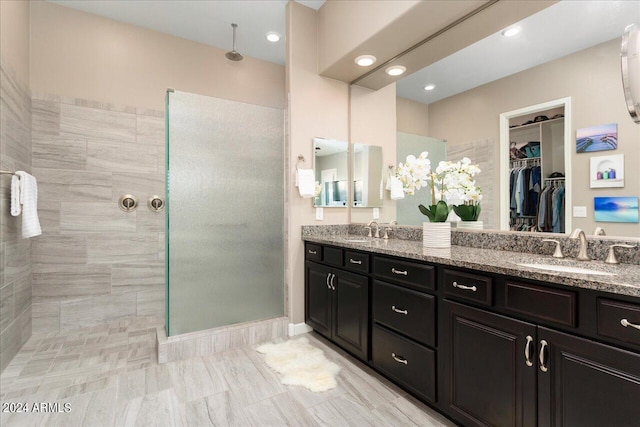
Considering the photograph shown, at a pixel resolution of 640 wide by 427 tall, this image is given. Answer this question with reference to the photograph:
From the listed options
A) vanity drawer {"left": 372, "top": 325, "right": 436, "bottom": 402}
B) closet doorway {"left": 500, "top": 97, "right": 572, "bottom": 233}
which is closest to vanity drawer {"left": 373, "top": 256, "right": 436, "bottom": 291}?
vanity drawer {"left": 372, "top": 325, "right": 436, "bottom": 402}

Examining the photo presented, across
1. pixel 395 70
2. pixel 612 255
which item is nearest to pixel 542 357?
pixel 612 255

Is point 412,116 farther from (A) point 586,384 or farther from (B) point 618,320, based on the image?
(A) point 586,384

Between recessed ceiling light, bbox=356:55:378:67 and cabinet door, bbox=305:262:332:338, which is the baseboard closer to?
cabinet door, bbox=305:262:332:338

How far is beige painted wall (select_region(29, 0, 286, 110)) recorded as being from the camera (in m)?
2.93

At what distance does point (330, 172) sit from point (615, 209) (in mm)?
2061

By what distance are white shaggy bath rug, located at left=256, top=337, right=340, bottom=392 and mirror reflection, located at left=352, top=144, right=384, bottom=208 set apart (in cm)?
138

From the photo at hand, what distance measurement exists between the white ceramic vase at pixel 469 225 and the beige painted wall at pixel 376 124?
0.63 m

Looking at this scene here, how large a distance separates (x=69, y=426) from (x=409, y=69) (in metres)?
3.24

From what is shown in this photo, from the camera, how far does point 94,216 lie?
10.1 ft

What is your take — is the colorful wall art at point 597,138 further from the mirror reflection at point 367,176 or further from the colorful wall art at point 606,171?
the mirror reflection at point 367,176

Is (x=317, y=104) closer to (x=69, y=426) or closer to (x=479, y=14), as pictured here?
(x=479, y=14)

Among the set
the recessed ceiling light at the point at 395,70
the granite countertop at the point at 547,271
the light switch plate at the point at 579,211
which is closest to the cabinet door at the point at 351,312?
the granite countertop at the point at 547,271

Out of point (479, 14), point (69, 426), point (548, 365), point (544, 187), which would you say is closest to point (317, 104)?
point (479, 14)

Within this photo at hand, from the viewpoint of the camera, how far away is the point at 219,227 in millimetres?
2531
